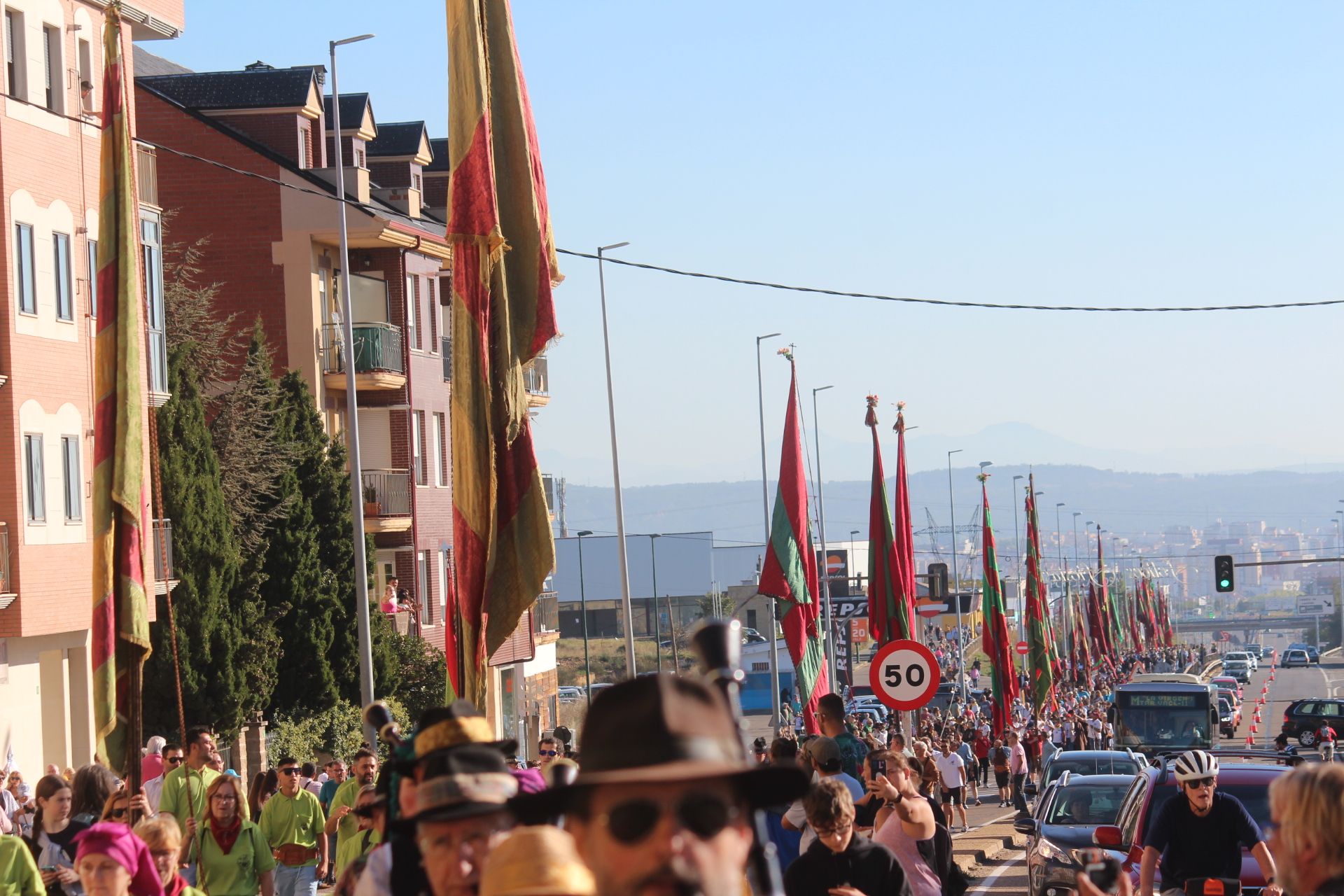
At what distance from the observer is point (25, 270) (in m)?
28.4

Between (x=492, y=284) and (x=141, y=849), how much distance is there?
13.8 ft

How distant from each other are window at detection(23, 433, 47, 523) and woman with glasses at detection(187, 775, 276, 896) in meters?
17.3

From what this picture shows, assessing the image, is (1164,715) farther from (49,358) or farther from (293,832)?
(293,832)

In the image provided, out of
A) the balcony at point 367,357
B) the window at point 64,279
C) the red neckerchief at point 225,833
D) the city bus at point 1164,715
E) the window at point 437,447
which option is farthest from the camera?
the window at point 437,447

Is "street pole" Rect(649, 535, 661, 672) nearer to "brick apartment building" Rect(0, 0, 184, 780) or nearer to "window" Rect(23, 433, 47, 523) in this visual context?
"brick apartment building" Rect(0, 0, 184, 780)

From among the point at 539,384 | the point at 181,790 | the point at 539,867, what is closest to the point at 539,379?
the point at 539,384

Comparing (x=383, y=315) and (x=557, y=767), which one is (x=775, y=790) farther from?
(x=383, y=315)

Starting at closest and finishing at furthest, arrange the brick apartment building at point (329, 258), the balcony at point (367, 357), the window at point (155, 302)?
the window at point (155, 302) < the brick apartment building at point (329, 258) < the balcony at point (367, 357)

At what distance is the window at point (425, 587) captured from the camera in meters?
48.0

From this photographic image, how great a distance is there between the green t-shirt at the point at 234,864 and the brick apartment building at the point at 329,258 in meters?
30.0

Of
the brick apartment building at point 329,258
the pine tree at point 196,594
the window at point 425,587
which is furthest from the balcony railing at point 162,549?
the window at point 425,587

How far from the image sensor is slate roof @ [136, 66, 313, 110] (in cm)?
4419

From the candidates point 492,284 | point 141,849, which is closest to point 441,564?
point 492,284

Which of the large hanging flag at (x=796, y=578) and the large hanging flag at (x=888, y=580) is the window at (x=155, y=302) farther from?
the large hanging flag at (x=888, y=580)
